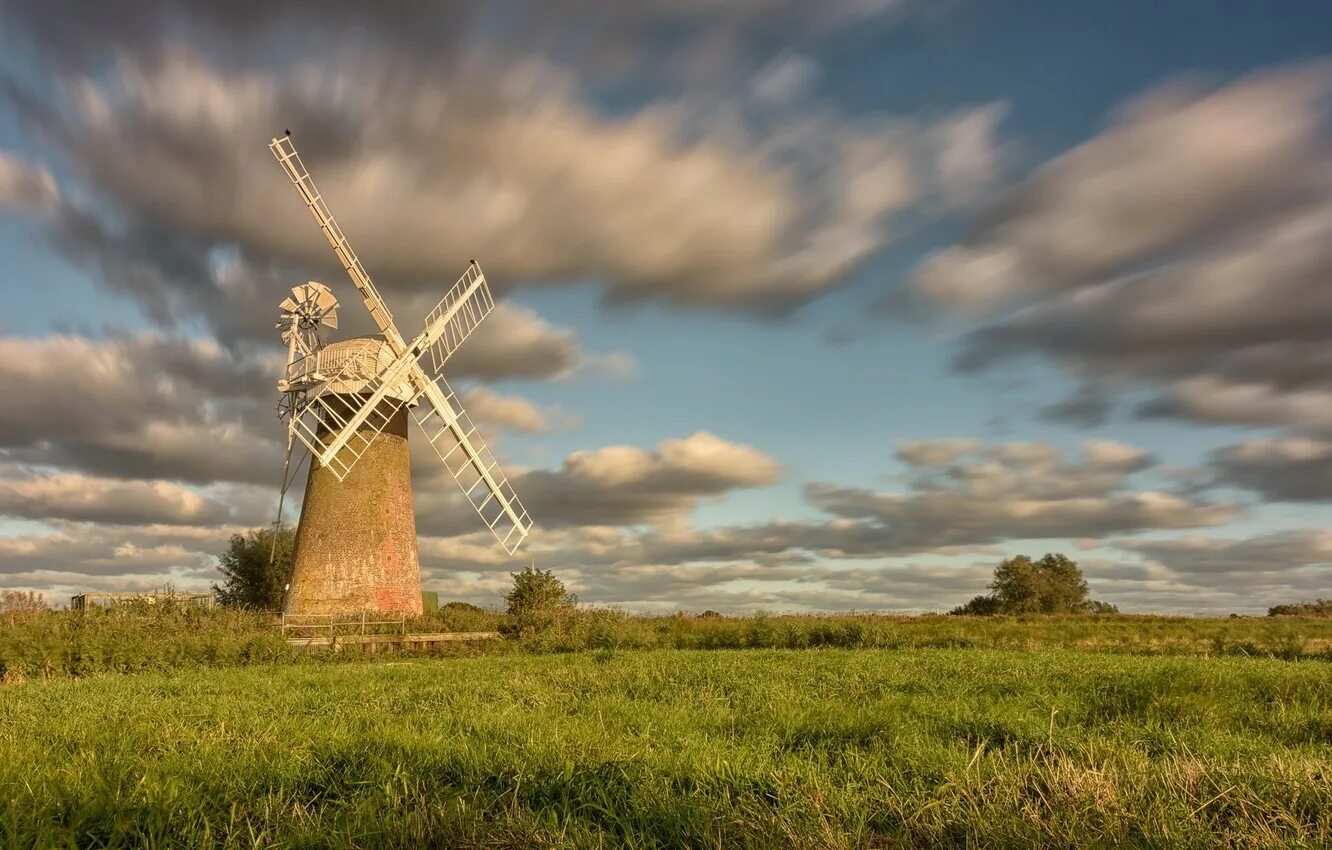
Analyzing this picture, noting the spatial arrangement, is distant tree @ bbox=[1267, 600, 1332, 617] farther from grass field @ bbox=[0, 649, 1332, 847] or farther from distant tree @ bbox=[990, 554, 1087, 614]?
grass field @ bbox=[0, 649, 1332, 847]

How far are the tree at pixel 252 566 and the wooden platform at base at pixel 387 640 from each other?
61.8ft

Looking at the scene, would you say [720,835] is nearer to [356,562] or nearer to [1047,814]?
[1047,814]

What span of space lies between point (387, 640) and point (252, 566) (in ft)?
75.0

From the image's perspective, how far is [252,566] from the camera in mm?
46531

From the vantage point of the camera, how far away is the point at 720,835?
12.2 ft

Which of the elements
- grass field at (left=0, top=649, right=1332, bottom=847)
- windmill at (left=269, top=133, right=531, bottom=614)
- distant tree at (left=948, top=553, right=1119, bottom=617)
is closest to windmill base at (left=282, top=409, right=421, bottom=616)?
windmill at (left=269, top=133, right=531, bottom=614)

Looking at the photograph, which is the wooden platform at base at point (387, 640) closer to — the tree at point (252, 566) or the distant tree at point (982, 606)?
the tree at point (252, 566)

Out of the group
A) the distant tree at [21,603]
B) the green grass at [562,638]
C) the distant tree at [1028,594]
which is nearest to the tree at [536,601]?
the green grass at [562,638]

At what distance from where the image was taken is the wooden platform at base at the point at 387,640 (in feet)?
88.8

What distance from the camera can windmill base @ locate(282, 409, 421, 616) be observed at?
103 ft

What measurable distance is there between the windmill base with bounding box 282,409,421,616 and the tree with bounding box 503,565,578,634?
4.10 meters

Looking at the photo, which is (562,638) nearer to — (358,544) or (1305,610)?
(358,544)

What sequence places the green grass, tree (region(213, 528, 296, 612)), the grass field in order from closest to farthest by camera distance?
the grass field < the green grass < tree (region(213, 528, 296, 612))

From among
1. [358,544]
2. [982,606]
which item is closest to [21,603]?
[358,544]
